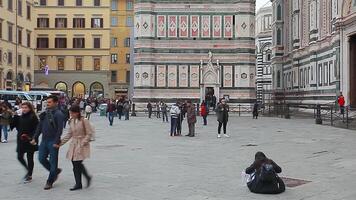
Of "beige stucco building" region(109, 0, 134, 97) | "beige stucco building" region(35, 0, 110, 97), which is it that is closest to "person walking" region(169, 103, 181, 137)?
"beige stucco building" region(35, 0, 110, 97)

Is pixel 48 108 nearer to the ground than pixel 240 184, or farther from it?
farther from it

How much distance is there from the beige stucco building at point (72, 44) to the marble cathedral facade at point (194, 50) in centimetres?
2554

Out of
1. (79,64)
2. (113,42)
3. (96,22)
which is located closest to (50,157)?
(79,64)

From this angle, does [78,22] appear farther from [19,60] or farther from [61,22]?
[19,60]

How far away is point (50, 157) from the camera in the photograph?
10.7m

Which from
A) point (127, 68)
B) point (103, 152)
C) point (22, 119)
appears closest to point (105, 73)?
point (127, 68)

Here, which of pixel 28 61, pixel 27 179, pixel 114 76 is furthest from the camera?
pixel 114 76

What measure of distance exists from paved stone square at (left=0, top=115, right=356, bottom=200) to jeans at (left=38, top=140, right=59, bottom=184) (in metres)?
0.31

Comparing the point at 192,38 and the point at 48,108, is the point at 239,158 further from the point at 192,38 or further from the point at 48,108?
the point at 192,38

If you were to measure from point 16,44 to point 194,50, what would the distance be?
954 inches

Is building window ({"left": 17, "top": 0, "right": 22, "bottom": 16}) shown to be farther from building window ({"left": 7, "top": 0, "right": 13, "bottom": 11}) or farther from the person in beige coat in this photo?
the person in beige coat

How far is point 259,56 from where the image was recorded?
89.5 meters

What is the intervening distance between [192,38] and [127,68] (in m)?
30.0

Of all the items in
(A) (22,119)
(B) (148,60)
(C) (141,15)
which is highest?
(C) (141,15)
